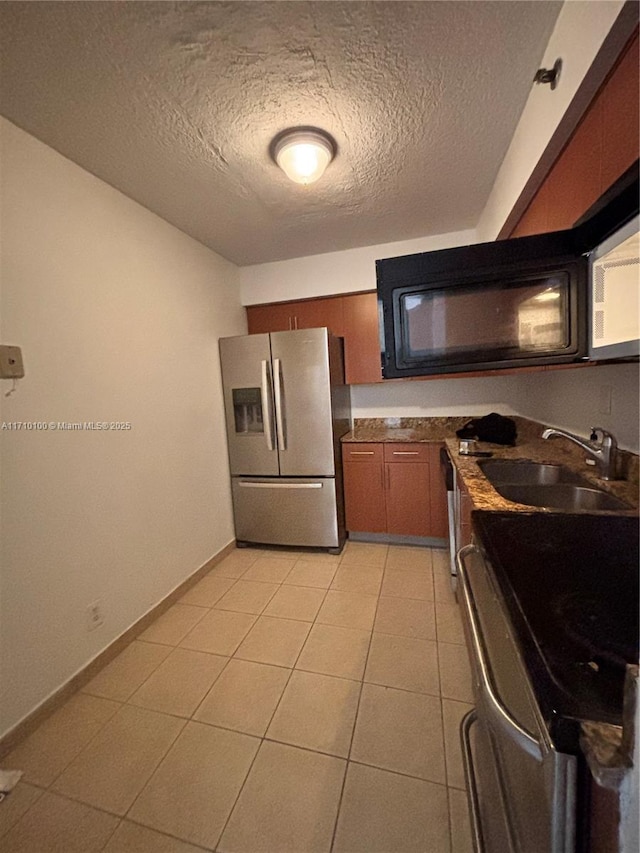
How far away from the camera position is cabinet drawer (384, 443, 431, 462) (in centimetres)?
256

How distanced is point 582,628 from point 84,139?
2332mm

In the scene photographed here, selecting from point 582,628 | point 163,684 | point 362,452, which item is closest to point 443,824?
point 582,628

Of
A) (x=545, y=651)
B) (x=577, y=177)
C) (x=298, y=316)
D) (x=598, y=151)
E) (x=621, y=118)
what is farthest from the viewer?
(x=298, y=316)

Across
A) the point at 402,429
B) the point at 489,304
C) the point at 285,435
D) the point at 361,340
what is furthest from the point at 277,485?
the point at 489,304

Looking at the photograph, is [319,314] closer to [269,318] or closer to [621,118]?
[269,318]

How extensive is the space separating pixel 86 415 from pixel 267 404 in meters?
1.22

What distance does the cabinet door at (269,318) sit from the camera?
2996 mm

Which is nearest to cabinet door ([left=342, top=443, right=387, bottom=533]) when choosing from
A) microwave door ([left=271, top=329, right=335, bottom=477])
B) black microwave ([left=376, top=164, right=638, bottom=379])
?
microwave door ([left=271, top=329, right=335, bottom=477])

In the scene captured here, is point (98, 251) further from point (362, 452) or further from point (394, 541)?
point (394, 541)

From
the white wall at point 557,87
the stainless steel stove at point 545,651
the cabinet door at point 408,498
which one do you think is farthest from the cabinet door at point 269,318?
the stainless steel stove at point 545,651

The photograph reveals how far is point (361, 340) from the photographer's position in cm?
286

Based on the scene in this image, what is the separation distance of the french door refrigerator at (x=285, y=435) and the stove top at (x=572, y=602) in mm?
1714

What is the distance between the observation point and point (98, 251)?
1.69 m

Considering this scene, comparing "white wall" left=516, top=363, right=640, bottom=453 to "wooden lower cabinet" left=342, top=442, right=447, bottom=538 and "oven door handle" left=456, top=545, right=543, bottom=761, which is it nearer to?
"wooden lower cabinet" left=342, top=442, right=447, bottom=538
